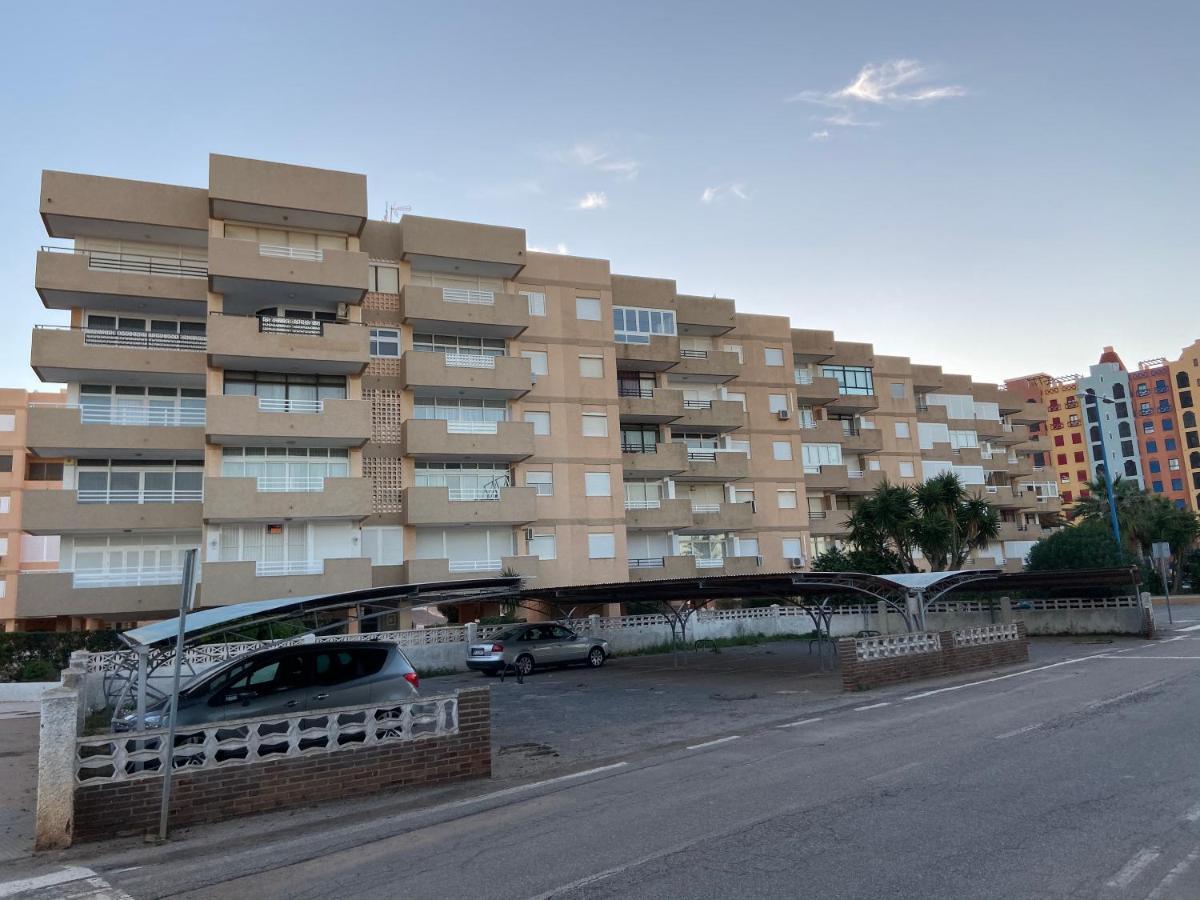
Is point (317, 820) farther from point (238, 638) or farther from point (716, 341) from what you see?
point (716, 341)

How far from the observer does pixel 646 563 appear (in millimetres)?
41344

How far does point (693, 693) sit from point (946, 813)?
11.9 m

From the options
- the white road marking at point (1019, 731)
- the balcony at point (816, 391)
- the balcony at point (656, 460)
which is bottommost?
the white road marking at point (1019, 731)

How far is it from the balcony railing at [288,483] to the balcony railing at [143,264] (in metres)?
8.05

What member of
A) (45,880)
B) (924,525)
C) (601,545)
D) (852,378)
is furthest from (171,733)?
(852,378)

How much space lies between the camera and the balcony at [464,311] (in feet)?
115

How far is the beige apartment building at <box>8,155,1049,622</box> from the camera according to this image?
30578 millimetres

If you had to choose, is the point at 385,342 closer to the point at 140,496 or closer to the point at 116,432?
the point at 116,432

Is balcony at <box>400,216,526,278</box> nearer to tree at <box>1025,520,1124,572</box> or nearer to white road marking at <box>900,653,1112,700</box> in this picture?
white road marking at <box>900,653,1112,700</box>

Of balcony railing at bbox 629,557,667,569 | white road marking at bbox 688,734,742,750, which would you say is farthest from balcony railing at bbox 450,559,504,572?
white road marking at bbox 688,734,742,750

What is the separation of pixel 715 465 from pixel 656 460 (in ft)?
14.6

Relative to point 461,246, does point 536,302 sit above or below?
below

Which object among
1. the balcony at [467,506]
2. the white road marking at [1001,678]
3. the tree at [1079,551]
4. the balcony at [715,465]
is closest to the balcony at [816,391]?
the balcony at [715,465]

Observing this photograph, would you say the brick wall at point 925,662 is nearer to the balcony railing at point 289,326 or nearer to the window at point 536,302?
the balcony railing at point 289,326
